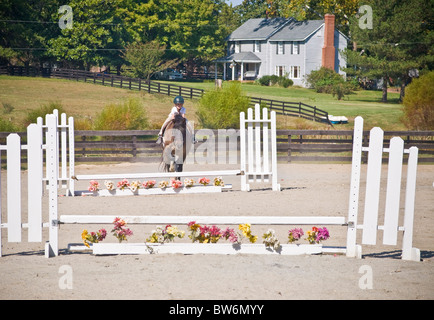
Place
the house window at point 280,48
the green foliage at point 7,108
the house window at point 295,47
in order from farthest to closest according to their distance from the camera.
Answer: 1. the house window at point 280,48
2. the house window at point 295,47
3. the green foliage at point 7,108

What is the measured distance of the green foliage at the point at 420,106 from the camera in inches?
1116

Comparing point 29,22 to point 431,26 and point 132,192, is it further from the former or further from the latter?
point 132,192

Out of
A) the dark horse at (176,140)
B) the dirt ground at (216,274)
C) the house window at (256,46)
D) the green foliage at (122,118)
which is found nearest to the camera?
the dirt ground at (216,274)

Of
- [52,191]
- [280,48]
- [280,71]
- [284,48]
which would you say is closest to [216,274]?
[52,191]

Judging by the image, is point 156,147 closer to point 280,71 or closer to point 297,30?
point 280,71

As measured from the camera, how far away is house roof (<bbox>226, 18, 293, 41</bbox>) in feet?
227

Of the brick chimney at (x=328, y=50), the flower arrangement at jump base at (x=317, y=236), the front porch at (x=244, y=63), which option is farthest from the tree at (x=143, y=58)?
the flower arrangement at jump base at (x=317, y=236)

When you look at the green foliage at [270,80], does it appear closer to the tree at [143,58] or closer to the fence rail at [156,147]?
the tree at [143,58]

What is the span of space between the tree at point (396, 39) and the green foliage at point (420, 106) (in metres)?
18.9

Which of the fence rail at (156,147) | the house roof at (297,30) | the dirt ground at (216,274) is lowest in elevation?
the dirt ground at (216,274)

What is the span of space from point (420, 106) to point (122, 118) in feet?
46.4

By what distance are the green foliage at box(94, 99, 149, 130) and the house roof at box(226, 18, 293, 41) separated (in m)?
44.7
